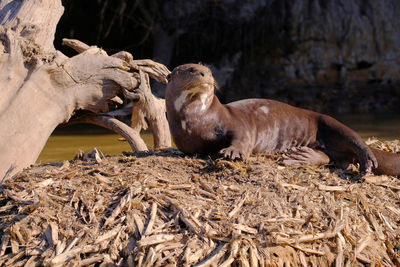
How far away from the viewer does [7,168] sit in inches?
112

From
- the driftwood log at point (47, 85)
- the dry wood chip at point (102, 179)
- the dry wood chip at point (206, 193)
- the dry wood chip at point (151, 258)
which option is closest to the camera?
the dry wood chip at point (151, 258)

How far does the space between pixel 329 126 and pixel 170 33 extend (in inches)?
227

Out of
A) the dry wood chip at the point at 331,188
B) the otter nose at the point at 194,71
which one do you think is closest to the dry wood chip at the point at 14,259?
the otter nose at the point at 194,71

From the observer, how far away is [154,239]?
188 centimetres

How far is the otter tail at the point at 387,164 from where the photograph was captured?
2771mm

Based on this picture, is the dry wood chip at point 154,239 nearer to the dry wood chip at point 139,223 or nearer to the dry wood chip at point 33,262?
the dry wood chip at point 139,223

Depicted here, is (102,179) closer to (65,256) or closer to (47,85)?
(65,256)

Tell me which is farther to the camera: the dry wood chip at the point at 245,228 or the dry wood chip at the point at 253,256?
the dry wood chip at the point at 245,228

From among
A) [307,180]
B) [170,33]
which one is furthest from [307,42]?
[307,180]

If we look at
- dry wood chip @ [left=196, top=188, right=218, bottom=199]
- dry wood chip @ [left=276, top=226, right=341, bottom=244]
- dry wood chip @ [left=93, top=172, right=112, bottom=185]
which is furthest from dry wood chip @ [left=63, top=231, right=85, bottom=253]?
dry wood chip @ [left=276, top=226, right=341, bottom=244]

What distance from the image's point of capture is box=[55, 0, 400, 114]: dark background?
8273 mm

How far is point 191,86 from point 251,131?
45cm

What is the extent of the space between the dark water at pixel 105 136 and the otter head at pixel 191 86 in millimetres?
2071

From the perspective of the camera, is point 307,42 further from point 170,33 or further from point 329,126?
point 329,126
